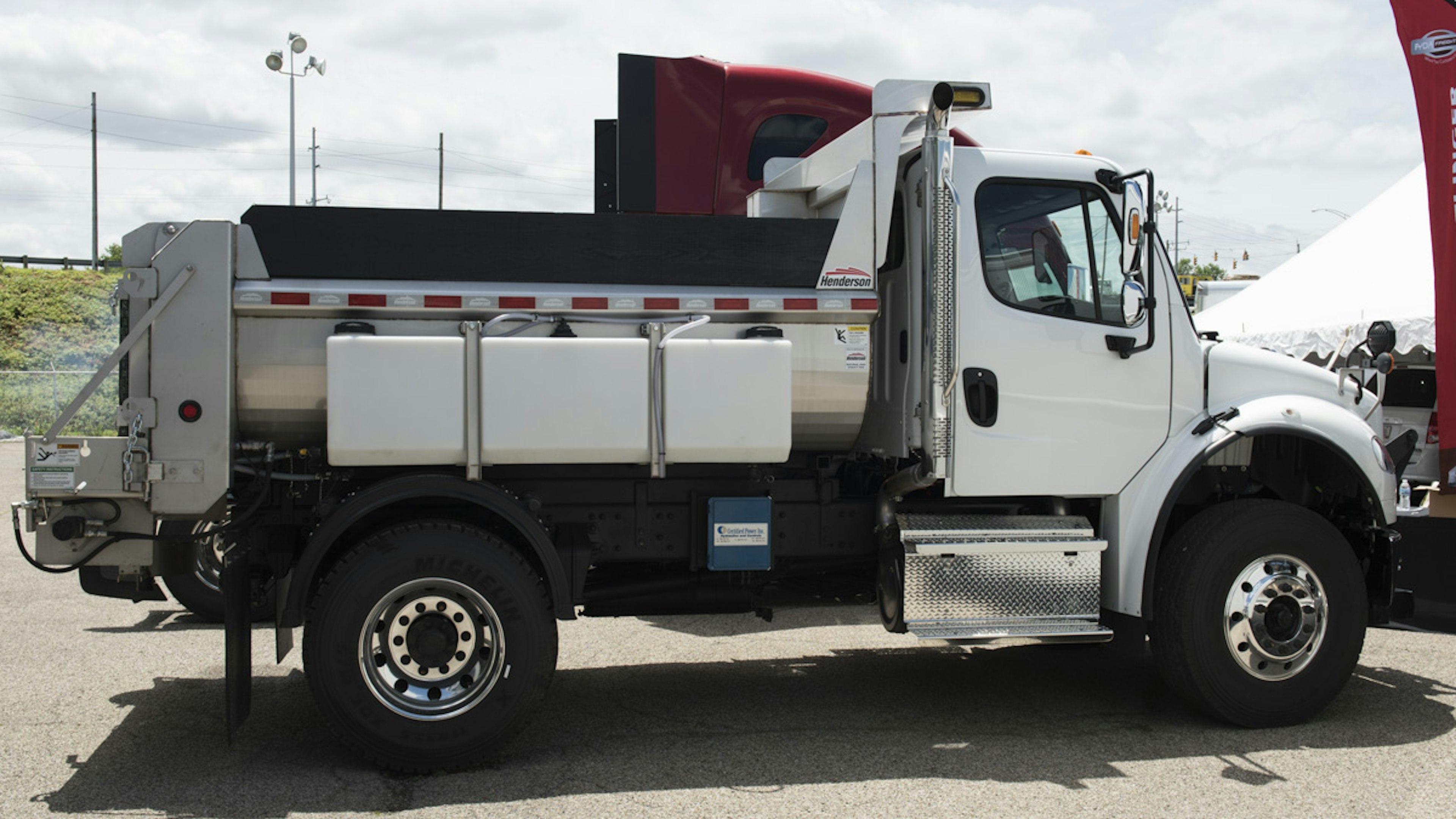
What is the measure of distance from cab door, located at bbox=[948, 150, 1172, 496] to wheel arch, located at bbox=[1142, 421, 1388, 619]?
0.24 m

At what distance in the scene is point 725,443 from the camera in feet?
17.8

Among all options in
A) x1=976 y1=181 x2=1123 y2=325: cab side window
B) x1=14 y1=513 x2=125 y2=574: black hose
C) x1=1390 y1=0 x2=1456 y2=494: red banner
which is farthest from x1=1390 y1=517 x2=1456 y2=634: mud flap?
x1=14 y1=513 x2=125 y2=574: black hose

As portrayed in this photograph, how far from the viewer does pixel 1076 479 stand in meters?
5.90

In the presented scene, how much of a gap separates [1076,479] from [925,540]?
86 cm

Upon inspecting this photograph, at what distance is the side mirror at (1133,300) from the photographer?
557cm

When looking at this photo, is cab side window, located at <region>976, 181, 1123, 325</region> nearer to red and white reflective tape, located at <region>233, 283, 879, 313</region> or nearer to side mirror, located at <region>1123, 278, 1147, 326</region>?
side mirror, located at <region>1123, 278, 1147, 326</region>

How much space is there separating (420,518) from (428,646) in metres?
0.60

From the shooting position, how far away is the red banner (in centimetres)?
746

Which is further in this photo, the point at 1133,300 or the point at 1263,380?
the point at 1263,380

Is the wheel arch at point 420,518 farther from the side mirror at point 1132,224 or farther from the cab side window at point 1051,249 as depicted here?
the side mirror at point 1132,224

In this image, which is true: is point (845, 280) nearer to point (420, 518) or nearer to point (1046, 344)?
point (1046, 344)

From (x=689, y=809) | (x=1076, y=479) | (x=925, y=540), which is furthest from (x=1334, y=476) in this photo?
(x=689, y=809)

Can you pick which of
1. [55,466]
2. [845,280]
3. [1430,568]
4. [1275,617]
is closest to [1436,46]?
[1430,568]

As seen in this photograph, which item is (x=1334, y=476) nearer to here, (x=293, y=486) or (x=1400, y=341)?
(x=293, y=486)
